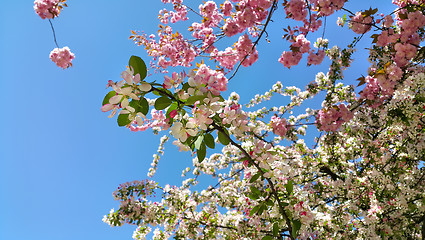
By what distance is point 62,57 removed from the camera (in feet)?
13.8

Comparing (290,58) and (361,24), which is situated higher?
(290,58)

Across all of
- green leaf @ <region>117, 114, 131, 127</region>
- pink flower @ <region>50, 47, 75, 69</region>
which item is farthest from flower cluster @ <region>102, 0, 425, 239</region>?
pink flower @ <region>50, 47, 75, 69</region>

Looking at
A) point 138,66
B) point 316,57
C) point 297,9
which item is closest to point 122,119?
point 138,66

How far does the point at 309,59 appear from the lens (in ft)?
12.7

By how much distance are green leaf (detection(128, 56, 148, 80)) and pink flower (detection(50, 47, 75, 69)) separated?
4056 millimetres

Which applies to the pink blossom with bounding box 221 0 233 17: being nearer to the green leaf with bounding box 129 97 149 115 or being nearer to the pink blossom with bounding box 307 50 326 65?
the pink blossom with bounding box 307 50 326 65

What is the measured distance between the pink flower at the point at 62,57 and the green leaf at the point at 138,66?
160 inches

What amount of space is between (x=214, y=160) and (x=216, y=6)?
414 cm

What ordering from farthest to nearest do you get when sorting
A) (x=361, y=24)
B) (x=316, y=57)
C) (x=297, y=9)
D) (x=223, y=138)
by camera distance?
(x=316, y=57), (x=297, y=9), (x=361, y=24), (x=223, y=138)

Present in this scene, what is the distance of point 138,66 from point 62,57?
4095 mm

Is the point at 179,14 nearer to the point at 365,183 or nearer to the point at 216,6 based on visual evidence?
the point at 216,6

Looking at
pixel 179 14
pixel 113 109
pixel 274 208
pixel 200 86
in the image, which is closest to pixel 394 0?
pixel 179 14

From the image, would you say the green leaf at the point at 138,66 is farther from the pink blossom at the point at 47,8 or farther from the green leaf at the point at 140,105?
the pink blossom at the point at 47,8

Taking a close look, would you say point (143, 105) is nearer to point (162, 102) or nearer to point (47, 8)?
point (162, 102)
